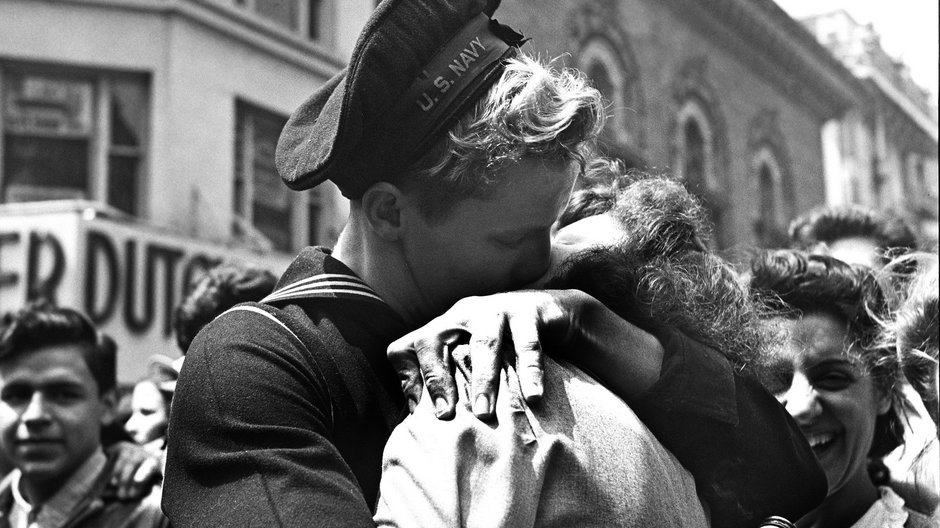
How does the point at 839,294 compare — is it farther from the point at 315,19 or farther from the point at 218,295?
the point at 315,19

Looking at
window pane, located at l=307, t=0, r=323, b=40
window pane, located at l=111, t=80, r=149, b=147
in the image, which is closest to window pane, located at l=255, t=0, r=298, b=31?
window pane, located at l=307, t=0, r=323, b=40

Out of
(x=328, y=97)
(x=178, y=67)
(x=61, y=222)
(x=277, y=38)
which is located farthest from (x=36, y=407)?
(x=277, y=38)

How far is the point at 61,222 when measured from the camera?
10352 mm

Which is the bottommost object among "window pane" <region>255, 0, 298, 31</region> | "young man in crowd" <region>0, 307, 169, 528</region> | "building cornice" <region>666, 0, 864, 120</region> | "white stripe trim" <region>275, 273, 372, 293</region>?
"young man in crowd" <region>0, 307, 169, 528</region>

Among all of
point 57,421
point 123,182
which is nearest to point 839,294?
point 57,421

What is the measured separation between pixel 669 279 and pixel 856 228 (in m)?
2.85

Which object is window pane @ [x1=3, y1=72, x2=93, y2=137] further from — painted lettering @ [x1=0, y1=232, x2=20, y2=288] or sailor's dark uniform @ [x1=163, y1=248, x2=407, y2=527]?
sailor's dark uniform @ [x1=163, y1=248, x2=407, y2=527]

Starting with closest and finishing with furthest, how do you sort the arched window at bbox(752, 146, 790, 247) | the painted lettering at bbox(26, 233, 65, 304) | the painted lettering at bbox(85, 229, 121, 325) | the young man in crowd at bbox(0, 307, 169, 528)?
the young man in crowd at bbox(0, 307, 169, 528) < the painted lettering at bbox(26, 233, 65, 304) < the painted lettering at bbox(85, 229, 121, 325) < the arched window at bbox(752, 146, 790, 247)

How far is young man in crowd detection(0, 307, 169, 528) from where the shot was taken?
3.47 metres

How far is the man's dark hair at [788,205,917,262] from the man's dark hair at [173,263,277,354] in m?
1.93

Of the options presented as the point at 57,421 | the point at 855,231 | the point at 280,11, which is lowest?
the point at 57,421

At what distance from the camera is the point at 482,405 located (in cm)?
124

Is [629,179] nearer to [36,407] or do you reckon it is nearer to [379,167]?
[379,167]

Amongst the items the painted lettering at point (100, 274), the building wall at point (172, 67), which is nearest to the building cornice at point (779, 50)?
the building wall at point (172, 67)
